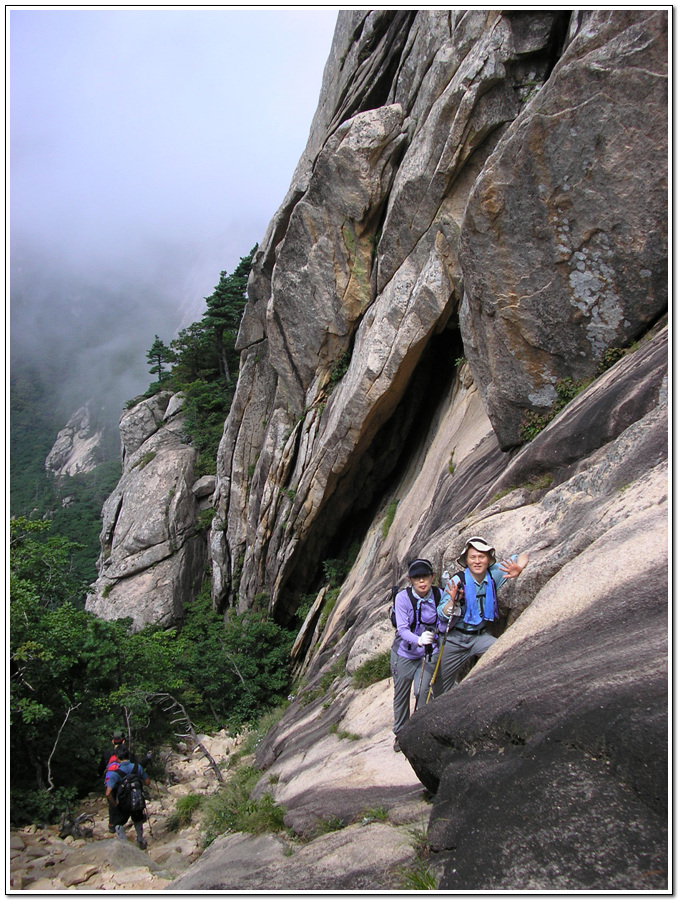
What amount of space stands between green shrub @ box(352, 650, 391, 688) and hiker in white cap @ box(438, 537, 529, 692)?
367 cm

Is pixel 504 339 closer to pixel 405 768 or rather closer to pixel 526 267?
pixel 526 267

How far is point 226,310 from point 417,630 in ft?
106

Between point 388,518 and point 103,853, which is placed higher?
point 388,518

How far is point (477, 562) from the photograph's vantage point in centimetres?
468

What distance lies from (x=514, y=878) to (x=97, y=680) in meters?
14.2

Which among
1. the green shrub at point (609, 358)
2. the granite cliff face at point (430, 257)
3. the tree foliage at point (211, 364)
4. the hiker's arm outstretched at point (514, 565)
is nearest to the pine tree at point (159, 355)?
the tree foliage at point (211, 364)

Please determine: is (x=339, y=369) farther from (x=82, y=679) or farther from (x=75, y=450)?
(x=75, y=450)

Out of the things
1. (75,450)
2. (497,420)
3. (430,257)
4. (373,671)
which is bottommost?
(373,671)

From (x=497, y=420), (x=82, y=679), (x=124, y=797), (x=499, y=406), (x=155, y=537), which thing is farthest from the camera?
(x=155, y=537)

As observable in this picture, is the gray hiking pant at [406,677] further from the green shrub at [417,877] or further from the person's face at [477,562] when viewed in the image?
the green shrub at [417,877]

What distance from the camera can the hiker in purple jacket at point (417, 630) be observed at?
4879 mm

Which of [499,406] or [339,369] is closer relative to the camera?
[499,406]

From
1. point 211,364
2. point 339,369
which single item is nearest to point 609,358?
point 339,369

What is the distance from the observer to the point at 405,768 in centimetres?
503
